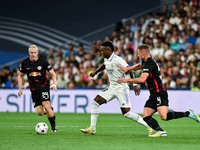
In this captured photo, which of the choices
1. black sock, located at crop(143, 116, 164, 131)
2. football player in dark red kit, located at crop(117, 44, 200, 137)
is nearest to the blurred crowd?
football player in dark red kit, located at crop(117, 44, 200, 137)

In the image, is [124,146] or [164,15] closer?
[124,146]

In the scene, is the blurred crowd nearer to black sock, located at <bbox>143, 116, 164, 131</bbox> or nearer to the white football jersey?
the white football jersey

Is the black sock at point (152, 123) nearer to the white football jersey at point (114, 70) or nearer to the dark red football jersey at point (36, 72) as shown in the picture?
the white football jersey at point (114, 70)

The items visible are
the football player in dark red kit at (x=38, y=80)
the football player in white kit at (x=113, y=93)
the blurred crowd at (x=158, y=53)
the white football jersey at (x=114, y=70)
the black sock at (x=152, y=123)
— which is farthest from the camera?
the blurred crowd at (x=158, y=53)

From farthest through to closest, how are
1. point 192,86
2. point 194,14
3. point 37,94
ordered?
1. point 194,14
2. point 192,86
3. point 37,94

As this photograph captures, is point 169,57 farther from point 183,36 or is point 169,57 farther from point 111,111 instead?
point 111,111

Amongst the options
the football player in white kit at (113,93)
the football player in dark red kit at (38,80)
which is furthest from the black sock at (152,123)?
the football player in dark red kit at (38,80)

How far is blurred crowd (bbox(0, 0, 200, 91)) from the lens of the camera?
653 inches

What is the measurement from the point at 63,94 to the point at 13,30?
845 cm

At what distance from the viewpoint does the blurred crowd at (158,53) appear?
16.6 m

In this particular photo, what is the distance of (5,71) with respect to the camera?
19969mm

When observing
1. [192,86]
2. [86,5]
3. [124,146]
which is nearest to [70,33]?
[86,5]

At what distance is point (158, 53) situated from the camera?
1817 cm

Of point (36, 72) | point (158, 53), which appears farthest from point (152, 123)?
point (158, 53)
